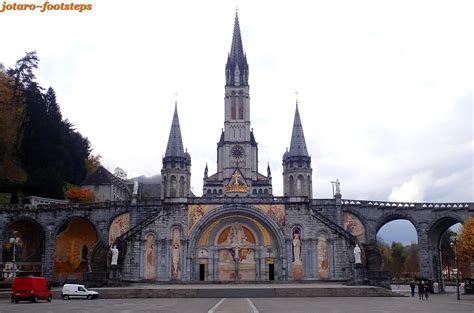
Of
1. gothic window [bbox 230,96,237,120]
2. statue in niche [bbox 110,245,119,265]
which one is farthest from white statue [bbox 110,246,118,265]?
gothic window [bbox 230,96,237,120]

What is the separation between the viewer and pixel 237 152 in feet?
283

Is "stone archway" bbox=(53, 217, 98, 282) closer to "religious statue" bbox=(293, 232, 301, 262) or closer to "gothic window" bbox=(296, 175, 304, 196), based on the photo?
"religious statue" bbox=(293, 232, 301, 262)

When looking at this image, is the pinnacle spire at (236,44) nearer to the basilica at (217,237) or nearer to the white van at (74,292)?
the basilica at (217,237)

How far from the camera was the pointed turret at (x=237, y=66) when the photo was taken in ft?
292

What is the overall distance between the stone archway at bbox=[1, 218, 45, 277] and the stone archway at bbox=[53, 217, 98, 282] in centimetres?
175

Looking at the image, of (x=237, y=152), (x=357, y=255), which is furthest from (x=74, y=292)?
(x=237, y=152)

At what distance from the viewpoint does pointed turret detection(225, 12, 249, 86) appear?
292 ft

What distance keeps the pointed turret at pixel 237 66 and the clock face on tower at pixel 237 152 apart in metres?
11.0

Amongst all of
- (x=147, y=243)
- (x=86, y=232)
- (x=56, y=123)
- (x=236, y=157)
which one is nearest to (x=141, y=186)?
(x=236, y=157)

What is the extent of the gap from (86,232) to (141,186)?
39.8 meters

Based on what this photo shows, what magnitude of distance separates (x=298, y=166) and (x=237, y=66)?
79.3 ft

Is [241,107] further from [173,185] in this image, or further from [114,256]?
[114,256]

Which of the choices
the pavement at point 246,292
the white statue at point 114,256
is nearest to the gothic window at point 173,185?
the white statue at point 114,256

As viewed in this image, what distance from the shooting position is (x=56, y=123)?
214ft
